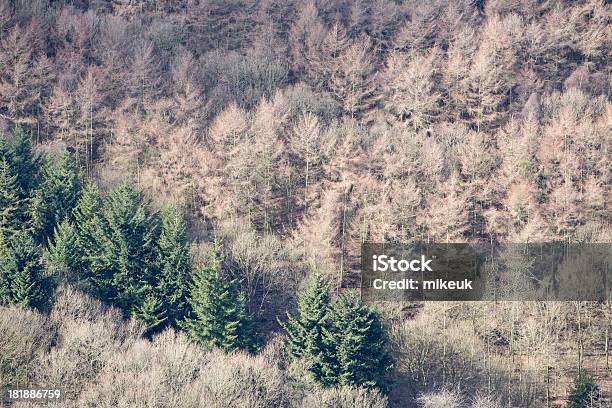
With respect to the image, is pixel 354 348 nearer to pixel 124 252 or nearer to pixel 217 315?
pixel 217 315

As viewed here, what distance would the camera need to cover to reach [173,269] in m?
55.6

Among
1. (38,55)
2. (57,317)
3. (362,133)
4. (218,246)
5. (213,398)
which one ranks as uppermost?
(38,55)

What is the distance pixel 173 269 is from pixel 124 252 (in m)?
2.96

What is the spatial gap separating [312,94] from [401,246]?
27267 millimetres

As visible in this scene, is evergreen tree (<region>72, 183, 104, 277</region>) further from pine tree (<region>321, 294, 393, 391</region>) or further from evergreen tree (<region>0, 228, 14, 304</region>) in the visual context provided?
pine tree (<region>321, 294, 393, 391</region>)

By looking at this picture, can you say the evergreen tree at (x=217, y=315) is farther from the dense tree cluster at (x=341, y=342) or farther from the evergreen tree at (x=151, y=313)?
the dense tree cluster at (x=341, y=342)

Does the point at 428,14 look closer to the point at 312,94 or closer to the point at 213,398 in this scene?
the point at 312,94

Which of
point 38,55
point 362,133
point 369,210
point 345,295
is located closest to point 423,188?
point 369,210

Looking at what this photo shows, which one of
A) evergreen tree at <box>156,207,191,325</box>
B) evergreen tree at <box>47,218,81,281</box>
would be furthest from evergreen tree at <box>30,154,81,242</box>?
evergreen tree at <box>156,207,191,325</box>

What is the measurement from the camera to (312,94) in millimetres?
85312

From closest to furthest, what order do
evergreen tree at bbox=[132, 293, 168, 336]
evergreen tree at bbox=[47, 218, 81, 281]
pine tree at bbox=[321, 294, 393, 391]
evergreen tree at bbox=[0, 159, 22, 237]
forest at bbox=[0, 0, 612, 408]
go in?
forest at bbox=[0, 0, 612, 408] < pine tree at bbox=[321, 294, 393, 391] < evergreen tree at bbox=[132, 293, 168, 336] < evergreen tree at bbox=[47, 218, 81, 281] < evergreen tree at bbox=[0, 159, 22, 237]

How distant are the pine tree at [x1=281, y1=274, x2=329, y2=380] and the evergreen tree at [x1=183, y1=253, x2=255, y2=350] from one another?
257 centimetres

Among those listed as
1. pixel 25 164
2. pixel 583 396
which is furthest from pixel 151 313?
pixel 583 396

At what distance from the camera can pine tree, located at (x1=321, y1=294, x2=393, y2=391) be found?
51031 millimetres
